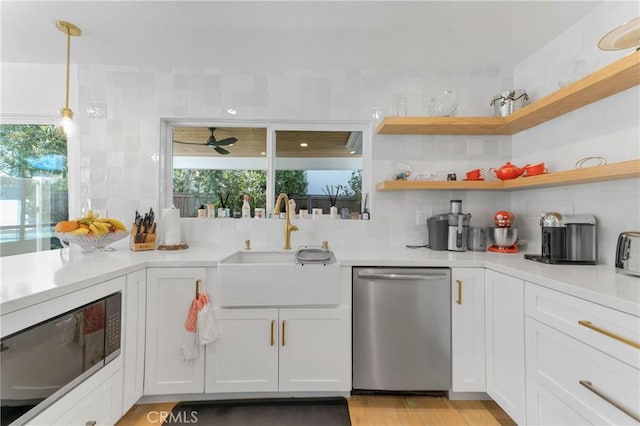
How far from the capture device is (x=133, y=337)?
4.95 ft

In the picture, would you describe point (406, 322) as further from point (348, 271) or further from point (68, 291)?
point (68, 291)

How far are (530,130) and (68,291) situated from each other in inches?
117

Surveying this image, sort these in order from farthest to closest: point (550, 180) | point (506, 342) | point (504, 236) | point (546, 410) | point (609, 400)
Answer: point (504, 236)
point (550, 180)
point (506, 342)
point (546, 410)
point (609, 400)

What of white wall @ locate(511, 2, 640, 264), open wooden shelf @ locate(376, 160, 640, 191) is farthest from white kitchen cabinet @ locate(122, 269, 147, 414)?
white wall @ locate(511, 2, 640, 264)

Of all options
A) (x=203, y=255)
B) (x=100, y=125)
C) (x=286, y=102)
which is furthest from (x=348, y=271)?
(x=100, y=125)

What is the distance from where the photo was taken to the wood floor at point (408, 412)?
5.04 ft

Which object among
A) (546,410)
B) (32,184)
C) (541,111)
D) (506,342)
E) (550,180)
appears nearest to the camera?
(546,410)

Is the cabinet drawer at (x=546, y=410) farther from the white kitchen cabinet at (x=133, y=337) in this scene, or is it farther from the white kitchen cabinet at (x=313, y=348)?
the white kitchen cabinet at (x=133, y=337)

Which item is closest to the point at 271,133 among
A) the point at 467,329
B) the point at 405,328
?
the point at 405,328

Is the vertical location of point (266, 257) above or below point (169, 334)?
above

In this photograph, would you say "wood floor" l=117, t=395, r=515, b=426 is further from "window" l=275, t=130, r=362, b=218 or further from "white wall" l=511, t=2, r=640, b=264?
"window" l=275, t=130, r=362, b=218

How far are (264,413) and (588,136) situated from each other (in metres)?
2.53

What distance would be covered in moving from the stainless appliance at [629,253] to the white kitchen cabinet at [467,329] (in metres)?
0.59

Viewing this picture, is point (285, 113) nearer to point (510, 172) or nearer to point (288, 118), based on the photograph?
point (288, 118)
